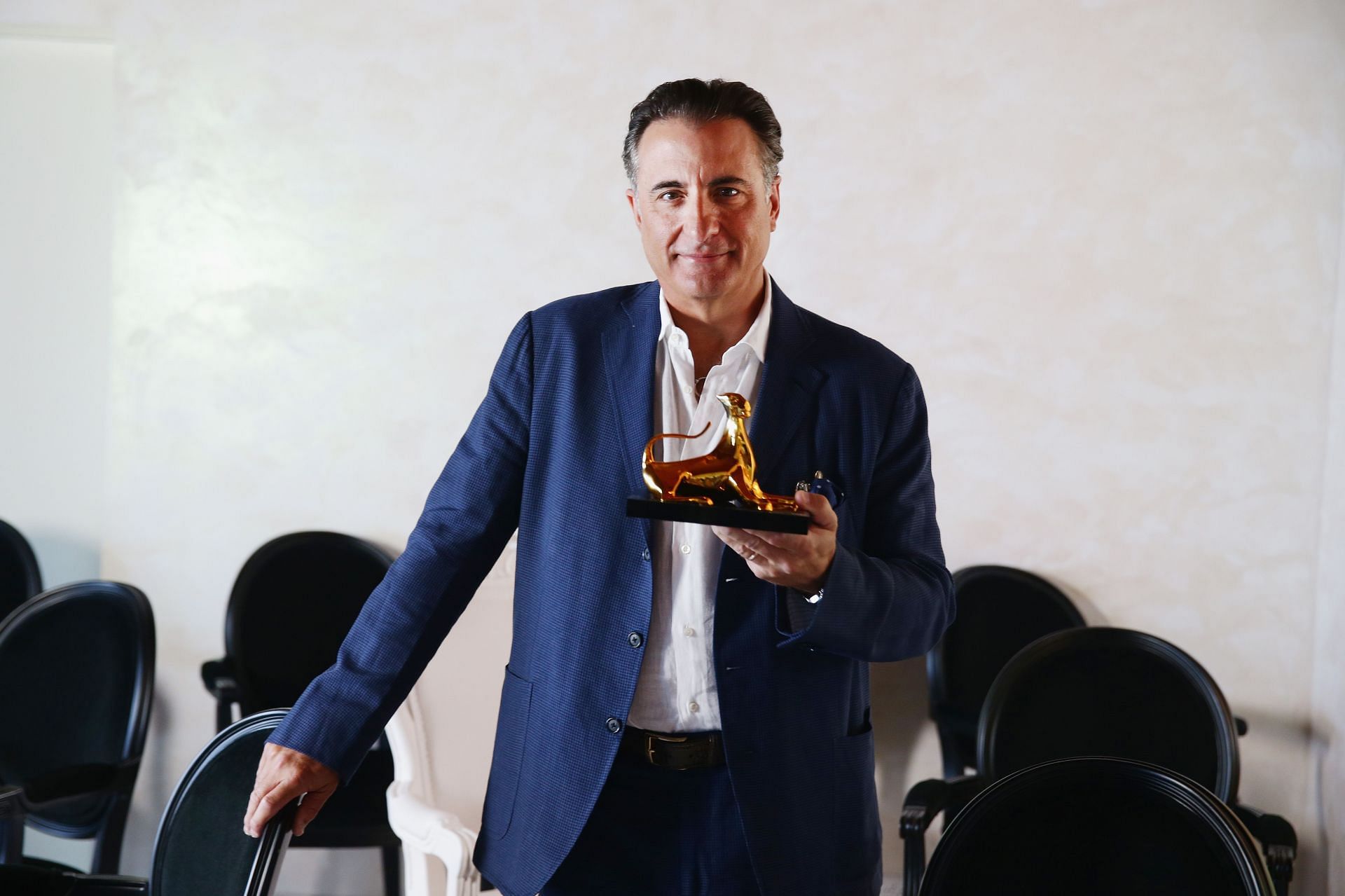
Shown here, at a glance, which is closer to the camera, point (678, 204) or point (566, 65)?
point (678, 204)

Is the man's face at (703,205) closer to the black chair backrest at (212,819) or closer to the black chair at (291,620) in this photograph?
the black chair backrest at (212,819)

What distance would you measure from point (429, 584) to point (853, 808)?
617mm

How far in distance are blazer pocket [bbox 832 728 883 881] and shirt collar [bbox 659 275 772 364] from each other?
1.70ft

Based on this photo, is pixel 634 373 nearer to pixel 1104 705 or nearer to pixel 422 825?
pixel 422 825

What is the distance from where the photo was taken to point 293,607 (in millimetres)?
3141

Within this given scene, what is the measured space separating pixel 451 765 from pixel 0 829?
0.99 meters

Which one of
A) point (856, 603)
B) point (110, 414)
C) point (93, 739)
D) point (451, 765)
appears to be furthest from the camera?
point (110, 414)

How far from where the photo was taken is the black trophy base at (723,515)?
3.73 feet

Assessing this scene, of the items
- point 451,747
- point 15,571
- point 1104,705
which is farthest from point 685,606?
point 15,571

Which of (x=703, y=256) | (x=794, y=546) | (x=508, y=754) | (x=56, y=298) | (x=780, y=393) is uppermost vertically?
(x=56, y=298)

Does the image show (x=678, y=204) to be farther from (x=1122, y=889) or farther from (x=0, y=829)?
(x=0, y=829)

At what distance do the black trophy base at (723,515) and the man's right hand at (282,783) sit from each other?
0.53m

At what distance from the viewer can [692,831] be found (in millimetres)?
1383

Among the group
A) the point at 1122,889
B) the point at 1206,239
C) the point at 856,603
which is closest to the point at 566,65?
the point at 1206,239
